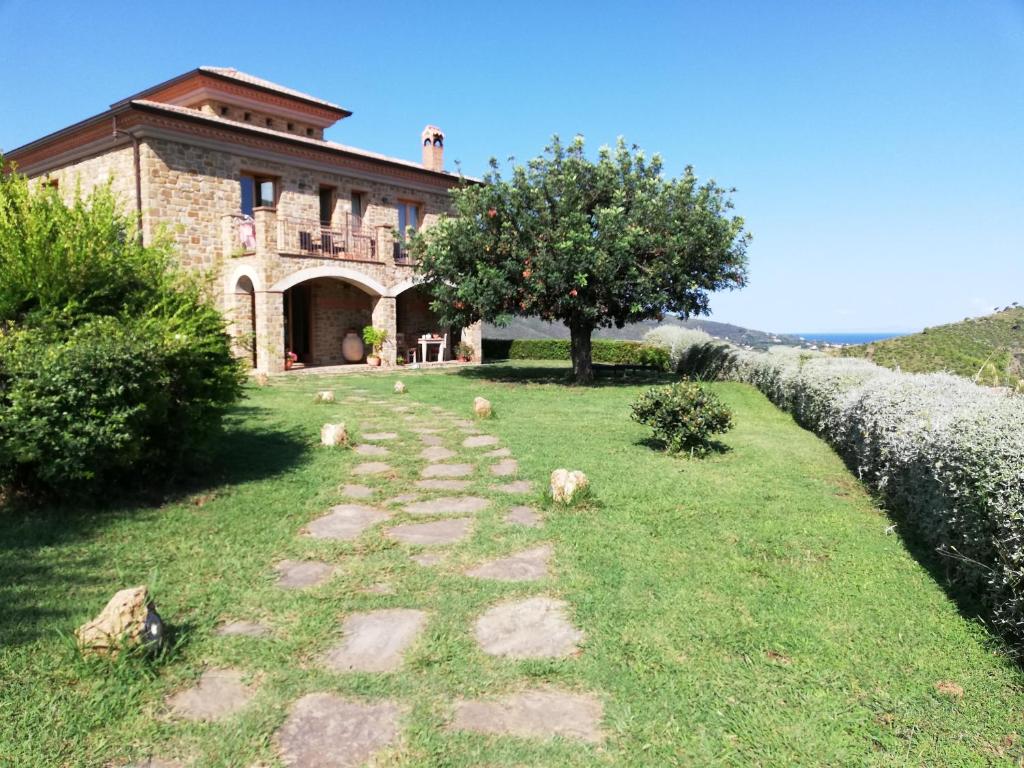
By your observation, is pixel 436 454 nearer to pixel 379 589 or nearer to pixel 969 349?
pixel 379 589

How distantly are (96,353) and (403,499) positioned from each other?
8.11ft

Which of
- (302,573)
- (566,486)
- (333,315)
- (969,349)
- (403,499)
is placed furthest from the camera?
(333,315)

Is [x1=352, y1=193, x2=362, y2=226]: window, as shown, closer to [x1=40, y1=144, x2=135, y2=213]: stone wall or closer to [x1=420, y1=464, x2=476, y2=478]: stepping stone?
[x1=40, y1=144, x2=135, y2=213]: stone wall

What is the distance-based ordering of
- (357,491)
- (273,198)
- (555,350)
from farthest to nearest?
(555,350), (273,198), (357,491)

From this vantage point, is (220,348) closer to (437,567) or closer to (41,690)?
(437,567)

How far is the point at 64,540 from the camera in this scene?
162 inches

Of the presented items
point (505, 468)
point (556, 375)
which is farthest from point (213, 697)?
point (556, 375)

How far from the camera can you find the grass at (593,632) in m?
2.33

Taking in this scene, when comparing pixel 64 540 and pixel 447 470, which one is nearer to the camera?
pixel 64 540

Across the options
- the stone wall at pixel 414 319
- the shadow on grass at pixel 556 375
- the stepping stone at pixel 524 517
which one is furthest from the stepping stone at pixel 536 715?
the stone wall at pixel 414 319

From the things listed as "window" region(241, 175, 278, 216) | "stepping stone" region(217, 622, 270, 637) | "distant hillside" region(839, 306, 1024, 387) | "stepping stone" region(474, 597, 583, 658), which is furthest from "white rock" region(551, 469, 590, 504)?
"window" region(241, 175, 278, 216)

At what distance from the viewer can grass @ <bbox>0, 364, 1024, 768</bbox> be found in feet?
7.64

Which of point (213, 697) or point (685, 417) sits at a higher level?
point (685, 417)

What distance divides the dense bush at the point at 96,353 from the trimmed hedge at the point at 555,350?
2040 cm
